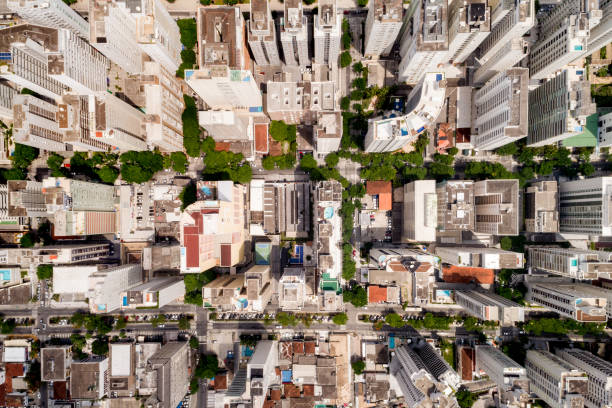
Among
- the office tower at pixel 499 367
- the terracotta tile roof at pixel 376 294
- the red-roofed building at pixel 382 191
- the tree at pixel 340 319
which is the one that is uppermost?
the red-roofed building at pixel 382 191

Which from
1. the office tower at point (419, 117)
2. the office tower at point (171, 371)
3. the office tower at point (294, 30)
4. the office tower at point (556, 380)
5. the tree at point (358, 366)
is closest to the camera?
the office tower at point (419, 117)

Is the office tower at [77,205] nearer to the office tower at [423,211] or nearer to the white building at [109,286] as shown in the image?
the white building at [109,286]

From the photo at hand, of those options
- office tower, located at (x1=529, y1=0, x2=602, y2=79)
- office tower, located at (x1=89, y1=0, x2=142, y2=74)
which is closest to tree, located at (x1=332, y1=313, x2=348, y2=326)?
office tower, located at (x1=529, y1=0, x2=602, y2=79)

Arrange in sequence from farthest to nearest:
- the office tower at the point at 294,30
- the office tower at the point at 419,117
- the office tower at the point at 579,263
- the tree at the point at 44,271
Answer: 1. the tree at the point at 44,271
2. the office tower at the point at 579,263
3. the office tower at the point at 294,30
4. the office tower at the point at 419,117

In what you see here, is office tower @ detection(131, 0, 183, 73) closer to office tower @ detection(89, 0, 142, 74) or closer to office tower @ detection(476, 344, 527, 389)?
office tower @ detection(89, 0, 142, 74)

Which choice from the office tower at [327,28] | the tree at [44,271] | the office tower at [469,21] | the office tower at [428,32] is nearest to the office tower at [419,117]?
the office tower at [428,32]
